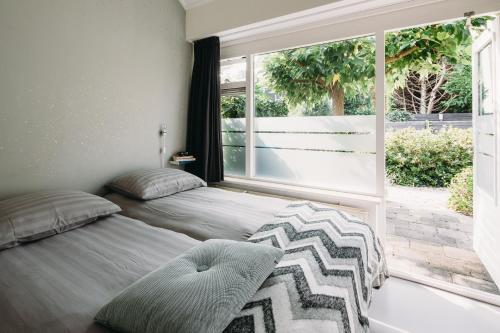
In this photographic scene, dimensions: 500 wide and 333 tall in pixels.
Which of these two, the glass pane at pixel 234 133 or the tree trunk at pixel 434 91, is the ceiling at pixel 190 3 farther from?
the tree trunk at pixel 434 91

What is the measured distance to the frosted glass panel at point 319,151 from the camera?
2.52m

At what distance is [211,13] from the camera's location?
9.89ft

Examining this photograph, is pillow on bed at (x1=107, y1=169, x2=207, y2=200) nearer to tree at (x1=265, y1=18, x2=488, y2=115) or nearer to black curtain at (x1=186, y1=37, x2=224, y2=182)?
black curtain at (x1=186, y1=37, x2=224, y2=182)

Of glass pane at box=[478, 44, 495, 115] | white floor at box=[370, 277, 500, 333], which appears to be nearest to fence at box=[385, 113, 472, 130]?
glass pane at box=[478, 44, 495, 115]

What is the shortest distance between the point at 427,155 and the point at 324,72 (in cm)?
318

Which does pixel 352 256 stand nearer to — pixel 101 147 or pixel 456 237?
pixel 101 147

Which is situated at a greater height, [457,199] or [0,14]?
[0,14]

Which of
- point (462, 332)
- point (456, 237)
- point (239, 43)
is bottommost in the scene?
point (462, 332)

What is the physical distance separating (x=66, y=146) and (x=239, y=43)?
2060 millimetres

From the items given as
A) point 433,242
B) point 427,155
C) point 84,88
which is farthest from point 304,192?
point 427,155

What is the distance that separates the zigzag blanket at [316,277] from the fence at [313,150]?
0.99 meters

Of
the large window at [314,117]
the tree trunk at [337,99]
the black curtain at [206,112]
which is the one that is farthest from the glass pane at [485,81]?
the black curtain at [206,112]

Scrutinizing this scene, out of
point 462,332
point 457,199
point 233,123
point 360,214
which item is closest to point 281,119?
point 233,123

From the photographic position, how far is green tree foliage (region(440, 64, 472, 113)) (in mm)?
5105
